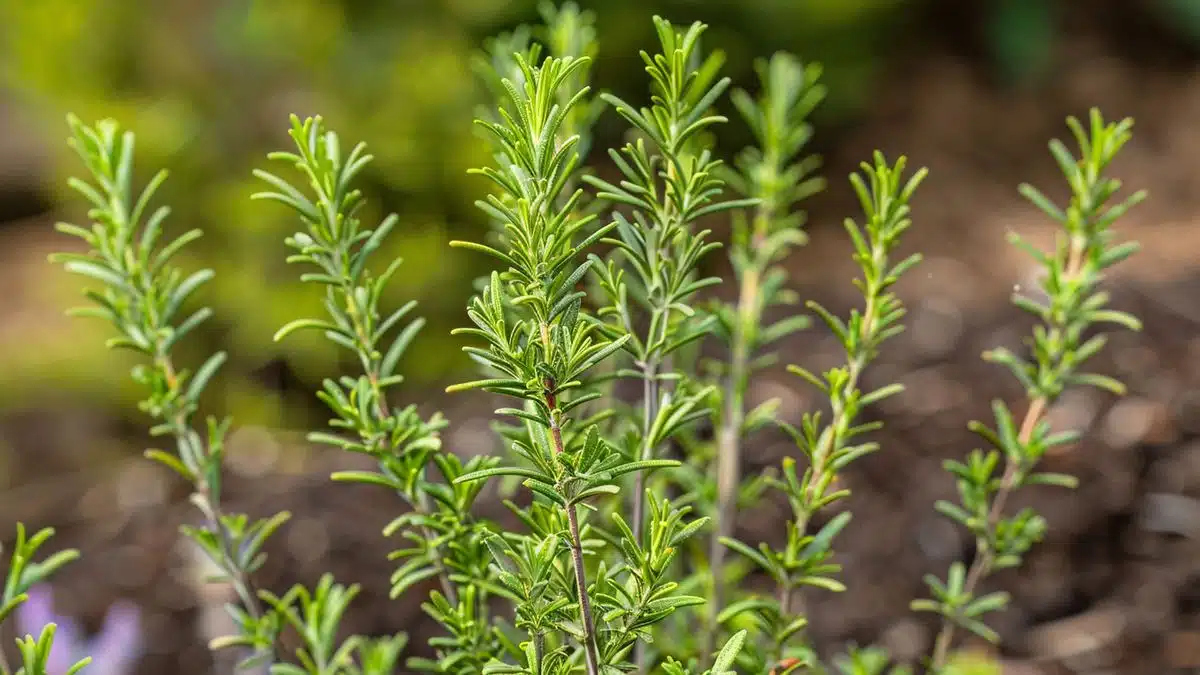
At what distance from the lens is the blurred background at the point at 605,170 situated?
6.12 ft

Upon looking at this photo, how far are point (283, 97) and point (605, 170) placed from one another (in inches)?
44.4

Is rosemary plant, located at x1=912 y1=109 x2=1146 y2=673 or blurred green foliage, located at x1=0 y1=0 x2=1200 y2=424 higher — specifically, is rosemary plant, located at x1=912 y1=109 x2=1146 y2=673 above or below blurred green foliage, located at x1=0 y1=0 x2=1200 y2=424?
below

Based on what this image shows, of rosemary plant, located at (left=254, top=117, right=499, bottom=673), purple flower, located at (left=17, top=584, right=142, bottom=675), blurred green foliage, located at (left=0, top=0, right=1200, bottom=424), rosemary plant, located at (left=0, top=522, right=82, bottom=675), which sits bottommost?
purple flower, located at (left=17, top=584, right=142, bottom=675)

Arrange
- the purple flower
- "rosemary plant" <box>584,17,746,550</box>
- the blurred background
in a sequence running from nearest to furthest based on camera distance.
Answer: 1. "rosemary plant" <box>584,17,746,550</box>
2. the purple flower
3. the blurred background

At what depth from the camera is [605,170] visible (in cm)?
385

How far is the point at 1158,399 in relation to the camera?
7.20 feet

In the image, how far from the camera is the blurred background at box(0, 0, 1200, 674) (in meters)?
1.87

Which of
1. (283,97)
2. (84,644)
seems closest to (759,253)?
(84,644)

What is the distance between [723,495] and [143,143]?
8.97 feet

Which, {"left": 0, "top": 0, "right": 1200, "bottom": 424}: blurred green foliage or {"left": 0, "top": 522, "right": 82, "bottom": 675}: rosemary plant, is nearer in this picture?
{"left": 0, "top": 522, "right": 82, "bottom": 675}: rosemary plant

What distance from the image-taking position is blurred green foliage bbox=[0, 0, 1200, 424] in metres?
3.21

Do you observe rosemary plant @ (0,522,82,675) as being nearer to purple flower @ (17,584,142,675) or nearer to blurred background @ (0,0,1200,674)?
purple flower @ (17,584,142,675)

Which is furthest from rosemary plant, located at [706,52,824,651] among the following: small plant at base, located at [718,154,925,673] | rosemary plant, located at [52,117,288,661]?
rosemary plant, located at [52,117,288,661]

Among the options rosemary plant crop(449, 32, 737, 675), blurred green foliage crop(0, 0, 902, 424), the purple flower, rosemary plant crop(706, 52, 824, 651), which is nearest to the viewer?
rosemary plant crop(449, 32, 737, 675)
